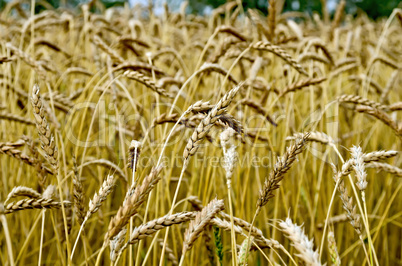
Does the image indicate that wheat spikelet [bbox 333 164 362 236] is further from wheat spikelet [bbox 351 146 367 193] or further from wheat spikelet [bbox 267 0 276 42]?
wheat spikelet [bbox 267 0 276 42]

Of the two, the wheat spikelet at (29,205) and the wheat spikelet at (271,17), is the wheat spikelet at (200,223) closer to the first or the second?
the wheat spikelet at (29,205)

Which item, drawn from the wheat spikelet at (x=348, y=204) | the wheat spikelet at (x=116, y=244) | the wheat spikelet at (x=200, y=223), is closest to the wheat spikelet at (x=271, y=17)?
the wheat spikelet at (x=348, y=204)

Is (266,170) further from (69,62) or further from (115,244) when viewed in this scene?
(69,62)

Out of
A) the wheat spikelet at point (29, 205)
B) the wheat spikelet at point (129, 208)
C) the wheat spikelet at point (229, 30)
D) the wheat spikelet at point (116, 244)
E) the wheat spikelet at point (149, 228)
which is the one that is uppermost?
the wheat spikelet at point (229, 30)

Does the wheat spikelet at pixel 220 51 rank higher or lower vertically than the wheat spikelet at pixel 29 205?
higher

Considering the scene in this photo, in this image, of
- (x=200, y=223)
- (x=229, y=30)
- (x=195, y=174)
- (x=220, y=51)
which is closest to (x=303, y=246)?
(x=200, y=223)

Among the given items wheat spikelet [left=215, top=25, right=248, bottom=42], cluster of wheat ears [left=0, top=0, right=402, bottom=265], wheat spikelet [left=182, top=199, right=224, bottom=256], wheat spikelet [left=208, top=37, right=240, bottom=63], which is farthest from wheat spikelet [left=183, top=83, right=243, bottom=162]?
wheat spikelet [left=215, top=25, right=248, bottom=42]

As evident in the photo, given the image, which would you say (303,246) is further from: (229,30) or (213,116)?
(229,30)

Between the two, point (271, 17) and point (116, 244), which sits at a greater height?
point (271, 17)

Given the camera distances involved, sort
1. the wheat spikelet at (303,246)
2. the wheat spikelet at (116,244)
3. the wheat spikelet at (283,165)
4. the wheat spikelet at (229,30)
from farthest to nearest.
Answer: the wheat spikelet at (229,30)
the wheat spikelet at (283,165)
the wheat spikelet at (116,244)
the wheat spikelet at (303,246)

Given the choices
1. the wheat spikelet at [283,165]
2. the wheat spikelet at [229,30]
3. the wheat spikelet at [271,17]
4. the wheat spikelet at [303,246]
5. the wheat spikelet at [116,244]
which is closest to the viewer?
the wheat spikelet at [303,246]

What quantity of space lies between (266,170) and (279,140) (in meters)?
0.17

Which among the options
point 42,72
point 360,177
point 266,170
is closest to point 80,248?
point 42,72

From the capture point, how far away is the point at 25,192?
0.94 meters
